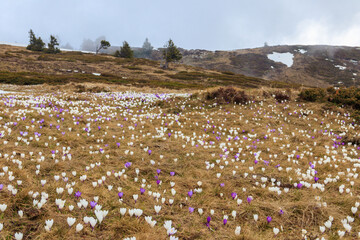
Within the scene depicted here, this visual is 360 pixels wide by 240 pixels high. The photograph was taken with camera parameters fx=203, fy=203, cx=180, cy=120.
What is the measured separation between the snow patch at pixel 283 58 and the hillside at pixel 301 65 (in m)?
1.94

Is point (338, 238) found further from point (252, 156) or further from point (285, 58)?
point (285, 58)

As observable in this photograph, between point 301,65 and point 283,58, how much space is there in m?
17.1

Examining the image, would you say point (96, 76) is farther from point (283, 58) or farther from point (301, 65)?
point (283, 58)

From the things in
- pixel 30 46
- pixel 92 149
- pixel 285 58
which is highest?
pixel 285 58

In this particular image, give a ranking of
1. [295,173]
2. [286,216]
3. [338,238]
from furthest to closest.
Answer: [295,173] → [286,216] → [338,238]

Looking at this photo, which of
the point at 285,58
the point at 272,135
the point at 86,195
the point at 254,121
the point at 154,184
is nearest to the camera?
the point at 86,195

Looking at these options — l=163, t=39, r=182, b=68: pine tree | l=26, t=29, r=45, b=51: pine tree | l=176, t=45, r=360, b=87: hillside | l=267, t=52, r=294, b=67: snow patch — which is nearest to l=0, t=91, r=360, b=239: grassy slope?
l=163, t=39, r=182, b=68: pine tree

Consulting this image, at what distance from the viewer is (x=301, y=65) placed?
102 meters

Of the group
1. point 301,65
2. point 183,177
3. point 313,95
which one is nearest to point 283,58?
point 301,65

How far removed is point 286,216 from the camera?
3.19m

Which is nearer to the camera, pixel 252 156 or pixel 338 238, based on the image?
pixel 338 238

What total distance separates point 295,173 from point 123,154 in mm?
4399

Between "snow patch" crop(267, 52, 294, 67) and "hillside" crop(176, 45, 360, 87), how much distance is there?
194 centimetres

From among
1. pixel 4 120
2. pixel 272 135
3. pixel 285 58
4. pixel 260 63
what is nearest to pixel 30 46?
pixel 4 120
